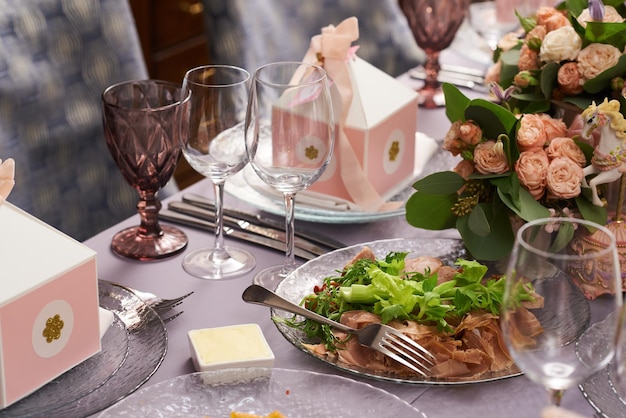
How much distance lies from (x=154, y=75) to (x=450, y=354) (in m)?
2.71

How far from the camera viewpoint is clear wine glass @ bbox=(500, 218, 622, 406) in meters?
0.78

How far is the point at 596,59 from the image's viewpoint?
1.26m

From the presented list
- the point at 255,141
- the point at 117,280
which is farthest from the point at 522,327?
the point at 117,280

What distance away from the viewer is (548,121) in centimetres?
124

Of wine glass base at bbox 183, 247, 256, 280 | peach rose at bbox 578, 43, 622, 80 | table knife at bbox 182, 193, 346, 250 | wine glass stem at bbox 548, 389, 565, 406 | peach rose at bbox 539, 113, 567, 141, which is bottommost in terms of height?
wine glass base at bbox 183, 247, 256, 280

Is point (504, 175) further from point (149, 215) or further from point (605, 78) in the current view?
point (149, 215)

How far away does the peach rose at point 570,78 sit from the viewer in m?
1.28

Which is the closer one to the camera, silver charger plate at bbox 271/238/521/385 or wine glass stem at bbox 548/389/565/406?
wine glass stem at bbox 548/389/565/406

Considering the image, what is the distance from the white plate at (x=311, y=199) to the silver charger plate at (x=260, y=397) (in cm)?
42

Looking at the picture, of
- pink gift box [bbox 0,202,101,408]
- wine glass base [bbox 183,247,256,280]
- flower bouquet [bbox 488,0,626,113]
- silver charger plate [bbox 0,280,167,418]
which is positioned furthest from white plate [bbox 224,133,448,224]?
pink gift box [bbox 0,202,101,408]

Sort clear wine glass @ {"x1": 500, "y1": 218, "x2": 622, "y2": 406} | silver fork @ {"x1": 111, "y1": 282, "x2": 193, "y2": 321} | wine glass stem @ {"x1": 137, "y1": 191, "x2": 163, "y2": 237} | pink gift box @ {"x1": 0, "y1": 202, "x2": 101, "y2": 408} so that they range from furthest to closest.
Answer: wine glass stem @ {"x1": 137, "y1": 191, "x2": 163, "y2": 237}, silver fork @ {"x1": 111, "y1": 282, "x2": 193, "y2": 321}, pink gift box @ {"x1": 0, "y1": 202, "x2": 101, "y2": 408}, clear wine glass @ {"x1": 500, "y1": 218, "x2": 622, "y2": 406}

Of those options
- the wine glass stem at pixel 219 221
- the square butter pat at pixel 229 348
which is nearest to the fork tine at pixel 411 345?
the square butter pat at pixel 229 348

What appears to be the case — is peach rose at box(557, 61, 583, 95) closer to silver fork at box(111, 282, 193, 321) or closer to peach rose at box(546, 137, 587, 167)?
peach rose at box(546, 137, 587, 167)

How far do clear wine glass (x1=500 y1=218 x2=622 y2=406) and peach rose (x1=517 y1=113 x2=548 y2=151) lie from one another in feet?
1.21
